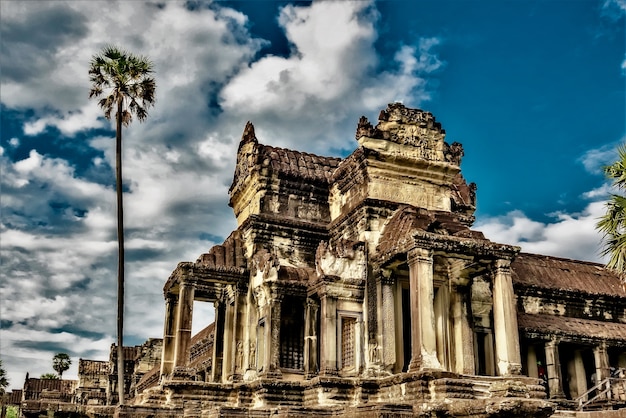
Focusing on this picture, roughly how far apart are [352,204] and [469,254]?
4.97 m

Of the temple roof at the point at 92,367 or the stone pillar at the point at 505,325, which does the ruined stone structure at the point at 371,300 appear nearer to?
the stone pillar at the point at 505,325

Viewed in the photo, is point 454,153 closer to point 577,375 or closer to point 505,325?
point 505,325

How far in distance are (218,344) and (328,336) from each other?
581cm

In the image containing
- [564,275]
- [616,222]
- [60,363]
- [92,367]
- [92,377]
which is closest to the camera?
[616,222]

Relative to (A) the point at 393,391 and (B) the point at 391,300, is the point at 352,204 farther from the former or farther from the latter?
(A) the point at 393,391

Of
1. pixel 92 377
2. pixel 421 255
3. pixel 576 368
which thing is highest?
pixel 421 255

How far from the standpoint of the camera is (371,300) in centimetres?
1823

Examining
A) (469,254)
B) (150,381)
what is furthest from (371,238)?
(150,381)

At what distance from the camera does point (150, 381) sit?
32688 millimetres

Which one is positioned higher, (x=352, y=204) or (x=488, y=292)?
(x=352, y=204)

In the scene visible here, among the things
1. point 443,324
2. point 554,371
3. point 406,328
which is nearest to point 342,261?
point 406,328

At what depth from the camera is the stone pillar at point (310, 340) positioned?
61.4ft

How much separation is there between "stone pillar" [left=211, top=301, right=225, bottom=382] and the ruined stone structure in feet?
0.15

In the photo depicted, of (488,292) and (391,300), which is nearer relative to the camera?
(391,300)
